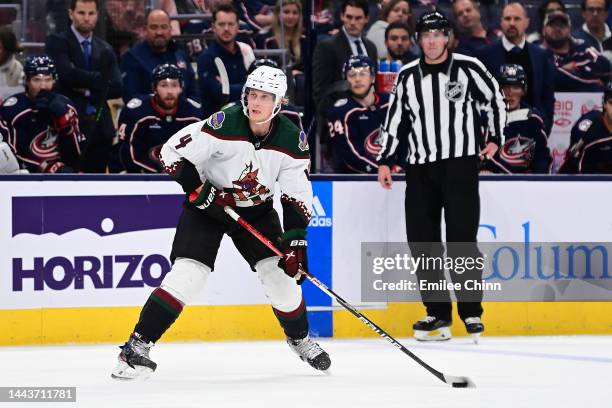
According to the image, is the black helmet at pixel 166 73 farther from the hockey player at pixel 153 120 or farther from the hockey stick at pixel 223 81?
the hockey stick at pixel 223 81

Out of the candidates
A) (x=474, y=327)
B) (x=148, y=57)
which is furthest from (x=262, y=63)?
(x=474, y=327)

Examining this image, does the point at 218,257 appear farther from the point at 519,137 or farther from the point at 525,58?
the point at 525,58

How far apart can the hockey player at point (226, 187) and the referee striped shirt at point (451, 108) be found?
5.00 ft

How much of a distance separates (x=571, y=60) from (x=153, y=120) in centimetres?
300

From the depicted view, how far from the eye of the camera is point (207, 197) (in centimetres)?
513

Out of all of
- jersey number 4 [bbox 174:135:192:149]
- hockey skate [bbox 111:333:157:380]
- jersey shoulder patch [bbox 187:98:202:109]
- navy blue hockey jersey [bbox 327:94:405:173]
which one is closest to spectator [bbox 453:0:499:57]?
navy blue hockey jersey [bbox 327:94:405:173]

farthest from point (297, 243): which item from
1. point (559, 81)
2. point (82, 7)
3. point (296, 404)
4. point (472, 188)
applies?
point (559, 81)

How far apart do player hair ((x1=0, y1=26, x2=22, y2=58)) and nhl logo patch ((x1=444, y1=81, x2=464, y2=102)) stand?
2562 mm

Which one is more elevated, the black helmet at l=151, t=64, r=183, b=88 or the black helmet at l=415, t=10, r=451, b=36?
the black helmet at l=415, t=10, r=451, b=36

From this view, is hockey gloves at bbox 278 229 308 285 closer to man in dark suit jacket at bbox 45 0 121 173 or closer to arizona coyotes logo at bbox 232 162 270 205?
arizona coyotes logo at bbox 232 162 270 205

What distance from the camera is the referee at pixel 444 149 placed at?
6.59 meters

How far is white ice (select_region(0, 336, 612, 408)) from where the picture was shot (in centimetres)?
456

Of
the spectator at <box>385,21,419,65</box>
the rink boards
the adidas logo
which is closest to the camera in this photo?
the rink boards

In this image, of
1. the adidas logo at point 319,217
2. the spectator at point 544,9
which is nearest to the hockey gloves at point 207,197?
the adidas logo at point 319,217
